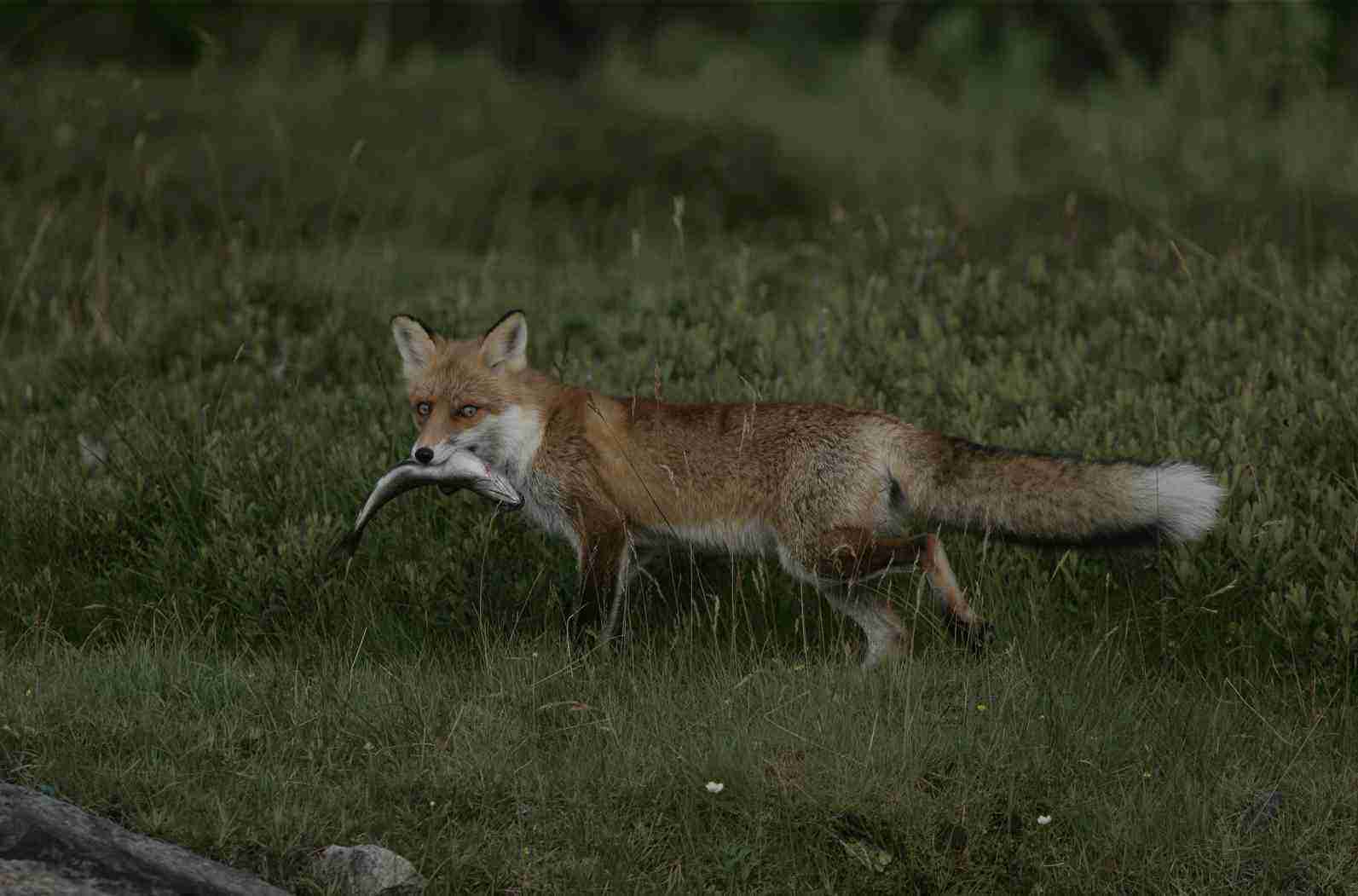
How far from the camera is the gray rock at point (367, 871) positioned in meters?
4.39

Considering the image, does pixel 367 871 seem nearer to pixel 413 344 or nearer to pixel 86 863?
pixel 86 863

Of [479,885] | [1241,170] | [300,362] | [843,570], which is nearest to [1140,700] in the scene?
[843,570]

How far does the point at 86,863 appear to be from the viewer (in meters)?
3.95

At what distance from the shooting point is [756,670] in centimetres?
533

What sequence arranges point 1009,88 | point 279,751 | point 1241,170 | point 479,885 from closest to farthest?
point 479,885 → point 279,751 → point 1241,170 → point 1009,88

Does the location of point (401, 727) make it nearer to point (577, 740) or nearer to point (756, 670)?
point (577, 740)

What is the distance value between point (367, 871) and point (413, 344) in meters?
2.84

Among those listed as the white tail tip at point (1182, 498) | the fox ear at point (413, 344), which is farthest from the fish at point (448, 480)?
the white tail tip at point (1182, 498)

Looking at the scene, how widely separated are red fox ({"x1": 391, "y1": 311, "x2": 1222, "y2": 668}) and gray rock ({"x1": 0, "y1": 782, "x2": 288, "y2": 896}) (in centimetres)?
207

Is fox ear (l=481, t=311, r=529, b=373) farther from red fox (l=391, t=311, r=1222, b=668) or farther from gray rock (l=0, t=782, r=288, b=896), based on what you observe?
gray rock (l=0, t=782, r=288, b=896)

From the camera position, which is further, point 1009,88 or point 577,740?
point 1009,88

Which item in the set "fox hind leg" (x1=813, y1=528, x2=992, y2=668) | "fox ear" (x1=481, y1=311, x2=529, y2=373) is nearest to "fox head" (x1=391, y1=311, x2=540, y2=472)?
"fox ear" (x1=481, y1=311, x2=529, y2=373)

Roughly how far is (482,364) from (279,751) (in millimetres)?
2096

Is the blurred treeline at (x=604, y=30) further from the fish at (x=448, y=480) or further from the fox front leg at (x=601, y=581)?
the fox front leg at (x=601, y=581)
